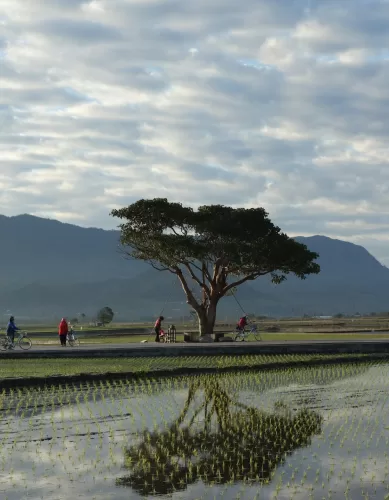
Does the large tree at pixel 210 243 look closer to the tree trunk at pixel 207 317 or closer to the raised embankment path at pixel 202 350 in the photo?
the tree trunk at pixel 207 317

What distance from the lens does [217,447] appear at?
1557 centimetres

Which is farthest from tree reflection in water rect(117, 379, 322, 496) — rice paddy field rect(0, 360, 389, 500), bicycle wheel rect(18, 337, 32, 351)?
bicycle wheel rect(18, 337, 32, 351)

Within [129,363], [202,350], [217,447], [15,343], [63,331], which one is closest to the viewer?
[217,447]

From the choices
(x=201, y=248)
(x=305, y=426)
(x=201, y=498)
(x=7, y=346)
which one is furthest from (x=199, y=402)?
(x=201, y=248)

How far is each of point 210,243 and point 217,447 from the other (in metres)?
45.0

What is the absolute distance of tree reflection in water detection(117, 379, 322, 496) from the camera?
13.0m

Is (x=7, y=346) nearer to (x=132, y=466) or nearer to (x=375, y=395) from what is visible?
(x=375, y=395)

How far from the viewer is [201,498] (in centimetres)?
1176

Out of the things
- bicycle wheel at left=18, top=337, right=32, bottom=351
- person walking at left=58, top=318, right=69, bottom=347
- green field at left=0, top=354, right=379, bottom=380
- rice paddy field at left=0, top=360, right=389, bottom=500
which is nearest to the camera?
rice paddy field at left=0, top=360, right=389, bottom=500

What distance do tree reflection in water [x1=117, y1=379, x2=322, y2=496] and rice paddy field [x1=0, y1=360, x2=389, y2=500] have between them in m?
0.02

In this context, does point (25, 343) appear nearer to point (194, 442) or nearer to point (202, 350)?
point (202, 350)

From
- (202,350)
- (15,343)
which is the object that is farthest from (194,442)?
(15,343)

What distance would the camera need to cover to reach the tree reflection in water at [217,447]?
513 inches

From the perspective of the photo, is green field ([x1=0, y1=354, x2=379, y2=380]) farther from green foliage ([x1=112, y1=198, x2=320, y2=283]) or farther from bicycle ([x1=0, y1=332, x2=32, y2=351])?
green foliage ([x1=112, y1=198, x2=320, y2=283])
